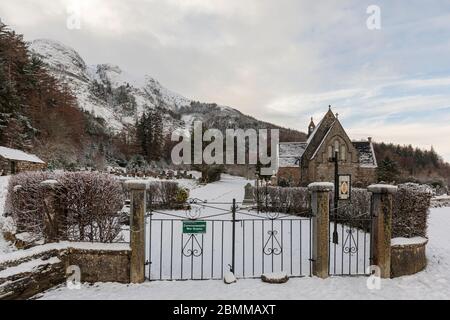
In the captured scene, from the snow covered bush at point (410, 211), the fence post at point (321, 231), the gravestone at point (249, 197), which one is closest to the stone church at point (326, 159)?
the gravestone at point (249, 197)

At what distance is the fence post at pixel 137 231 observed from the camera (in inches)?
235

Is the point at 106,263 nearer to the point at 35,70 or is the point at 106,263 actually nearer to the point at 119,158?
the point at 35,70

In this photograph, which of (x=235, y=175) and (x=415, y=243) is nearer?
(x=415, y=243)

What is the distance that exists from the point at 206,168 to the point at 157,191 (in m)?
20.1

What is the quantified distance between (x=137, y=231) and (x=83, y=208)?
1373mm

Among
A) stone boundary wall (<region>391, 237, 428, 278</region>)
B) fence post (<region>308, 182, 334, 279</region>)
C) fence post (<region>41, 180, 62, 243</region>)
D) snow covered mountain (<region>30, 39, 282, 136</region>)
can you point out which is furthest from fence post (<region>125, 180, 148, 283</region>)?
snow covered mountain (<region>30, 39, 282, 136</region>)

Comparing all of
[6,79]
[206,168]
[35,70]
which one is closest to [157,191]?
[6,79]

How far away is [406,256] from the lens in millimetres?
6562

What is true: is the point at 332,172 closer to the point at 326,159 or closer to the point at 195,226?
the point at 326,159

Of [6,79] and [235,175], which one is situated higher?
[6,79]

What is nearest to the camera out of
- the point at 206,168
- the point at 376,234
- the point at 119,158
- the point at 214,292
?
the point at 214,292

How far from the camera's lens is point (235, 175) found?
58.1 meters

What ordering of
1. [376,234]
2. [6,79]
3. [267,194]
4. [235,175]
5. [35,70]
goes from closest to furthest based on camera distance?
[376,234] < [267,194] < [6,79] < [35,70] < [235,175]
